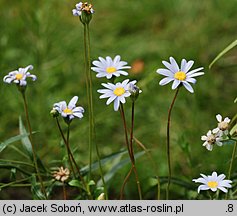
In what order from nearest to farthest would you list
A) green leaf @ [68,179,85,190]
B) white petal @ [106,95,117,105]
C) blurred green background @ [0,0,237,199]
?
1. white petal @ [106,95,117,105]
2. green leaf @ [68,179,85,190]
3. blurred green background @ [0,0,237,199]

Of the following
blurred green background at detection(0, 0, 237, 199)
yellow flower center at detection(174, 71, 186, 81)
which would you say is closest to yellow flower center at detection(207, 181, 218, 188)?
yellow flower center at detection(174, 71, 186, 81)

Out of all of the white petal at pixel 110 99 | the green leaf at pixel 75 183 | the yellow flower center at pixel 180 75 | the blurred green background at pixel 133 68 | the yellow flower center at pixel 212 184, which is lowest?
the yellow flower center at pixel 212 184

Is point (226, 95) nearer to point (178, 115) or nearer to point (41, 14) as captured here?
point (178, 115)

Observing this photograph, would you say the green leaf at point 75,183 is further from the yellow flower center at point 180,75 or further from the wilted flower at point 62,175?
the yellow flower center at point 180,75

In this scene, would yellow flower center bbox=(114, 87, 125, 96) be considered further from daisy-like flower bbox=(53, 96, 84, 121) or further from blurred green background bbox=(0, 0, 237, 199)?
blurred green background bbox=(0, 0, 237, 199)

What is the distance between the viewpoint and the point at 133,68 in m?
2.26

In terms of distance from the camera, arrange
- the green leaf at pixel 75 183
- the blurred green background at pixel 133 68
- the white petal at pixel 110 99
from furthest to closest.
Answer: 1. the blurred green background at pixel 133 68
2. the green leaf at pixel 75 183
3. the white petal at pixel 110 99

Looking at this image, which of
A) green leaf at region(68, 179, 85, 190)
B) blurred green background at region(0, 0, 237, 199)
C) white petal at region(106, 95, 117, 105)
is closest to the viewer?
white petal at region(106, 95, 117, 105)

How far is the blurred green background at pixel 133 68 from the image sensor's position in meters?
1.84

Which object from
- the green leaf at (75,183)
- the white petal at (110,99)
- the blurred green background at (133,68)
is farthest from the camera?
the blurred green background at (133,68)

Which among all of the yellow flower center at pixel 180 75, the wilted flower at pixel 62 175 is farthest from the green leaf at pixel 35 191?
the yellow flower center at pixel 180 75

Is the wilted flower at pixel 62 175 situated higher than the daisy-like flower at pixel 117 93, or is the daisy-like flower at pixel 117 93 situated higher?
the daisy-like flower at pixel 117 93

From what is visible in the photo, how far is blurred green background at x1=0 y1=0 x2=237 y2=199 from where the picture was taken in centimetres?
184
